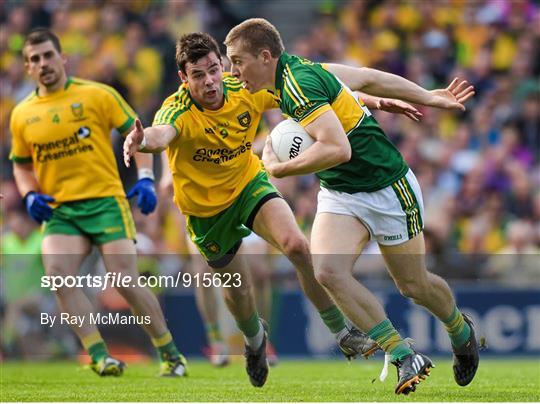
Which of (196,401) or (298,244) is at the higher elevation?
(298,244)

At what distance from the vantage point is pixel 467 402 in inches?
310

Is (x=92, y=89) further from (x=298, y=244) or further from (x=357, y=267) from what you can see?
(x=357, y=267)

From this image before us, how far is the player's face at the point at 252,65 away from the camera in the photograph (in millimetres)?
8125

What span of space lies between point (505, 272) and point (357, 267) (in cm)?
169

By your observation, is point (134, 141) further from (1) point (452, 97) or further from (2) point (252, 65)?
(1) point (452, 97)

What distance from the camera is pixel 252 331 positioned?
371 inches

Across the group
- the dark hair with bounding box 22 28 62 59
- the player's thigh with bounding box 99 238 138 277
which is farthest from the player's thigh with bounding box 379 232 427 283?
the dark hair with bounding box 22 28 62 59

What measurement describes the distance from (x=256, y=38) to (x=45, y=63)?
115 inches

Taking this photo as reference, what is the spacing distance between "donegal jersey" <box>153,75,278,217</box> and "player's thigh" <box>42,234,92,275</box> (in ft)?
4.59

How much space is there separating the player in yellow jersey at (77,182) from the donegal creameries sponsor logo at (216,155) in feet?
4.00

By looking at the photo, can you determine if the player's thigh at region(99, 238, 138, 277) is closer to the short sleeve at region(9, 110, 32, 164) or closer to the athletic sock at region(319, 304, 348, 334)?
the short sleeve at region(9, 110, 32, 164)

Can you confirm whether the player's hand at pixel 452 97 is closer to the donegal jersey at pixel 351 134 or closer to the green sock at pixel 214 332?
the donegal jersey at pixel 351 134

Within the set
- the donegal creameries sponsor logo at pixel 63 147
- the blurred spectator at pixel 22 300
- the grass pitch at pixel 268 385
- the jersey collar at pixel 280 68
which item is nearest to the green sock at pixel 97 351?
the grass pitch at pixel 268 385

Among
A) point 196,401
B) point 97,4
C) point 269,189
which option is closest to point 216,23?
point 97,4
